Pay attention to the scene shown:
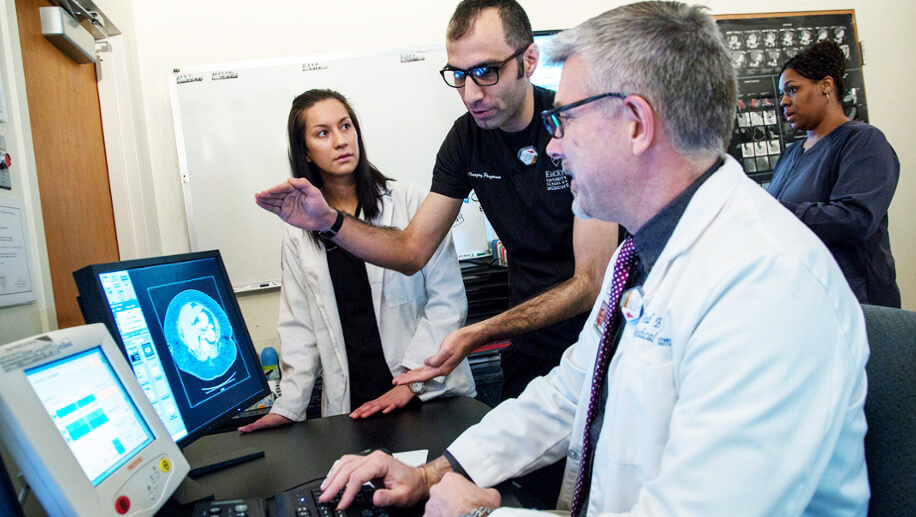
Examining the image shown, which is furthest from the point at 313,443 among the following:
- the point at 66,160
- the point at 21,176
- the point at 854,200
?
the point at 854,200

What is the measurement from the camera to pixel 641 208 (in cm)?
89

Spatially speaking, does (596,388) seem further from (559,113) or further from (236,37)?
(236,37)

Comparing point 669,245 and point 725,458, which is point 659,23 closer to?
point 669,245

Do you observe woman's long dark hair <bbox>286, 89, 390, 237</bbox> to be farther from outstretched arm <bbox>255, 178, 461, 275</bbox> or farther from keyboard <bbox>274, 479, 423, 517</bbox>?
keyboard <bbox>274, 479, 423, 517</bbox>

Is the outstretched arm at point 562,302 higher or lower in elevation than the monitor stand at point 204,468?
higher

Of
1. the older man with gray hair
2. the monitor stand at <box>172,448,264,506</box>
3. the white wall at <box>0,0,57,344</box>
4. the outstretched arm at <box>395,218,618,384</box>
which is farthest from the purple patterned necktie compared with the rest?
the white wall at <box>0,0,57,344</box>

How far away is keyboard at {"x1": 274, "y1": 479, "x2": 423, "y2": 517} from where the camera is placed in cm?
87

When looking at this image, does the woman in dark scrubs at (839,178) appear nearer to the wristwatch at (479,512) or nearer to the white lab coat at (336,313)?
the white lab coat at (336,313)

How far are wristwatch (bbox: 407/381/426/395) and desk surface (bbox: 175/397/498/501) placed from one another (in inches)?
1.3

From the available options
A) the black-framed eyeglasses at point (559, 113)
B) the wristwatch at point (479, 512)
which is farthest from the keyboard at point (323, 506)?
the black-framed eyeglasses at point (559, 113)

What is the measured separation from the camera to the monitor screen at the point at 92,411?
28.0 inches

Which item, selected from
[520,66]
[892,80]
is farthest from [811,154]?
[892,80]

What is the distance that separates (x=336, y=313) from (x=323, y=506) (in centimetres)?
92

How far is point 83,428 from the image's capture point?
0.74 metres
